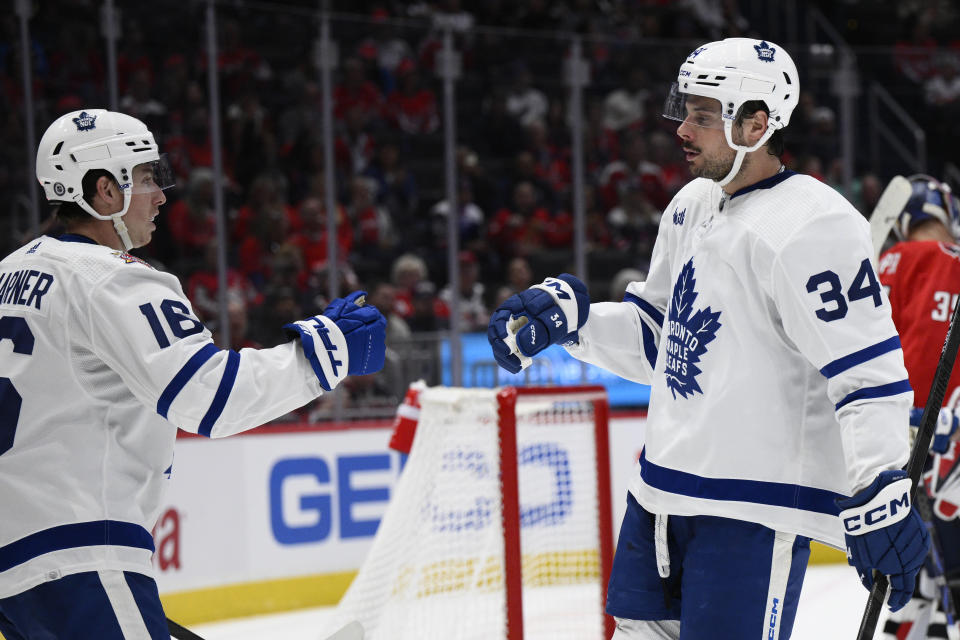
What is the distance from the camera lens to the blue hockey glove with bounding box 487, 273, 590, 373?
7.28 feet

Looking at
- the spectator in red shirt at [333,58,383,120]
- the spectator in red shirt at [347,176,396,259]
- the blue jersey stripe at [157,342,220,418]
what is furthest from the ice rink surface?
the blue jersey stripe at [157,342,220,418]

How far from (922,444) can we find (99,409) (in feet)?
4.60

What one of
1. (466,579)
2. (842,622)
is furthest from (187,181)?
(842,622)

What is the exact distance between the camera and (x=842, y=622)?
15.0ft

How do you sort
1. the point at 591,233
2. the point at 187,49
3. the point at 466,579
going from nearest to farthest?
the point at 466,579, the point at 187,49, the point at 591,233

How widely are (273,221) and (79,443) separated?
376 cm

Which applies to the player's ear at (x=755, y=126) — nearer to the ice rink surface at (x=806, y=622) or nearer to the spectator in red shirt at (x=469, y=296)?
the ice rink surface at (x=806, y=622)

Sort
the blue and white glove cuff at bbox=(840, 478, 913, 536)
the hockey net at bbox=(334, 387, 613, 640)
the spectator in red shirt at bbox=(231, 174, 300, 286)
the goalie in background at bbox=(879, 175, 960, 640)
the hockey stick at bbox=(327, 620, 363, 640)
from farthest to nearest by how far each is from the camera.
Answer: the spectator in red shirt at bbox=(231, 174, 300, 286)
the hockey net at bbox=(334, 387, 613, 640)
the goalie in background at bbox=(879, 175, 960, 640)
the hockey stick at bbox=(327, 620, 363, 640)
the blue and white glove cuff at bbox=(840, 478, 913, 536)

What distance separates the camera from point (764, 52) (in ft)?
6.85

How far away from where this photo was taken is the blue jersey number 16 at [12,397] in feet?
6.30

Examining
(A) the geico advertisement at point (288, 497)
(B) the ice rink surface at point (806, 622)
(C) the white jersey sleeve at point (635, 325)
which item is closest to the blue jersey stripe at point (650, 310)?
(C) the white jersey sleeve at point (635, 325)

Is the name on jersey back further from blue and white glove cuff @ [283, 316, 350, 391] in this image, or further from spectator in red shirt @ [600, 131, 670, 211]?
spectator in red shirt @ [600, 131, 670, 211]

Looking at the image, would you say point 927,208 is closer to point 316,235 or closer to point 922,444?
point 922,444

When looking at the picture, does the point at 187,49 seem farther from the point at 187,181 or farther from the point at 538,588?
the point at 538,588
